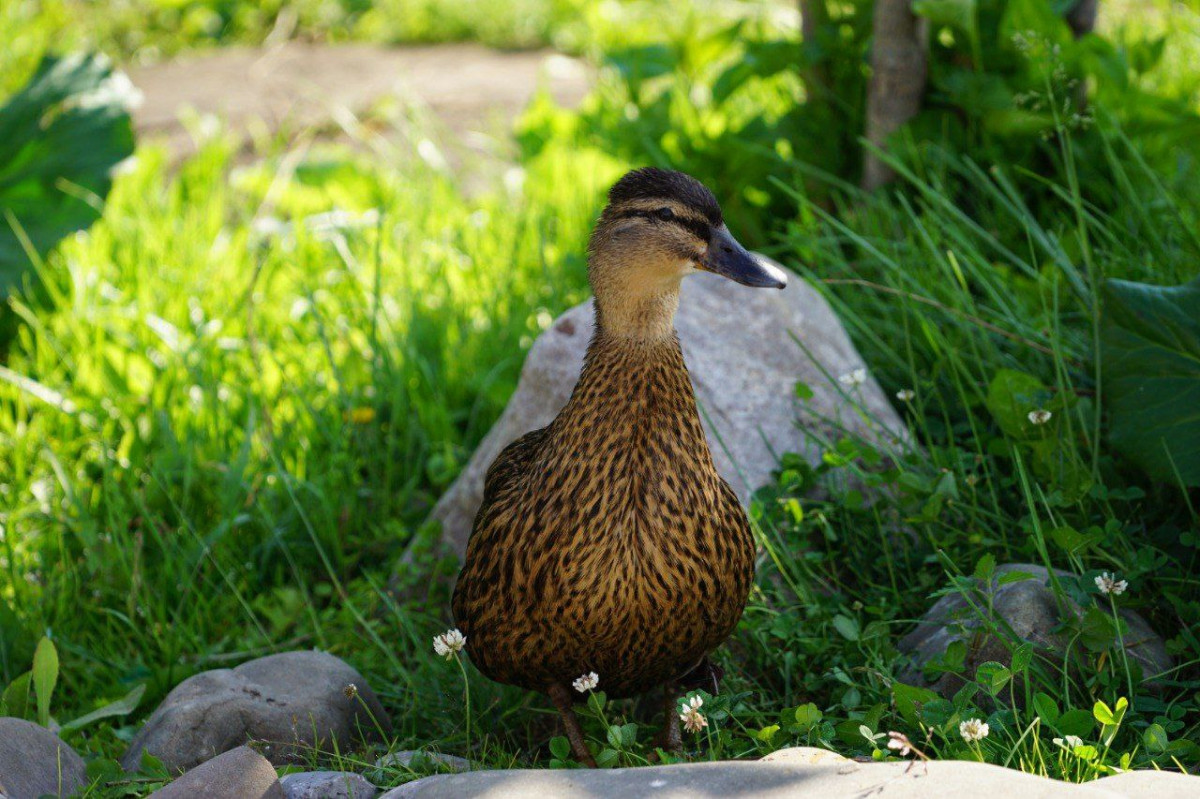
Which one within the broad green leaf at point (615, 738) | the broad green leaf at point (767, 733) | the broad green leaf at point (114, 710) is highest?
the broad green leaf at point (767, 733)

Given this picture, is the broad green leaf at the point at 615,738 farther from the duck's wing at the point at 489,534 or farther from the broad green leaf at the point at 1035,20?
the broad green leaf at the point at 1035,20

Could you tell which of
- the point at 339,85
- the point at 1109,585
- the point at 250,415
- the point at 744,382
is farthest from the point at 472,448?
the point at 339,85

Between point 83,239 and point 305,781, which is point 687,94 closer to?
point 83,239

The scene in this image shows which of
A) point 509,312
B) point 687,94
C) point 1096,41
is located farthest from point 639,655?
point 687,94

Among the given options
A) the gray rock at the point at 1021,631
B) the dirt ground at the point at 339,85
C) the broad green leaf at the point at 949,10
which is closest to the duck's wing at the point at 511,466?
the gray rock at the point at 1021,631

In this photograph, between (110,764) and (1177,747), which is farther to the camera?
(110,764)

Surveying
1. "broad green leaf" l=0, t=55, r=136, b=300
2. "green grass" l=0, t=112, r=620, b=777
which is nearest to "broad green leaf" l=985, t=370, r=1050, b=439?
"green grass" l=0, t=112, r=620, b=777

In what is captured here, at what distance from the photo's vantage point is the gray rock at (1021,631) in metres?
2.55

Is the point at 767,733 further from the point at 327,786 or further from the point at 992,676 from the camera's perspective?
the point at 327,786

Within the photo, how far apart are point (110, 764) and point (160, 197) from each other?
3193mm

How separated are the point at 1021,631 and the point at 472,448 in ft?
6.16

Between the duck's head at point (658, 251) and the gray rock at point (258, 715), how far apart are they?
0.98 meters

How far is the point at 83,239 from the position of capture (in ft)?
16.0

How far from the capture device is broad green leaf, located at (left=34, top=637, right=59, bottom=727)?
2.79m
